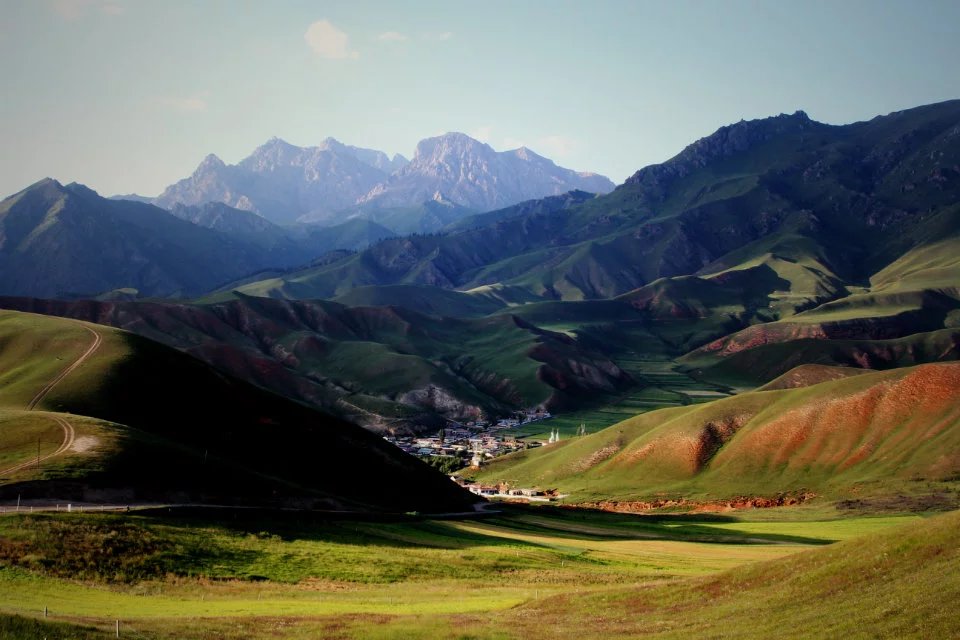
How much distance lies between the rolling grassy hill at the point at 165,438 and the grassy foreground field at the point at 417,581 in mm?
11310

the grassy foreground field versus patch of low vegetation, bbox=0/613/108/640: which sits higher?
patch of low vegetation, bbox=0/613/108/640

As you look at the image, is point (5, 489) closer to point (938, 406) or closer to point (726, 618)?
point (726, 618)

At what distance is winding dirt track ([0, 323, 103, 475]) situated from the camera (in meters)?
76.6

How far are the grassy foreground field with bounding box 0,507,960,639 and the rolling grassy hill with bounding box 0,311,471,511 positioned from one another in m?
11.3

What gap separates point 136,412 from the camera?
352 feet

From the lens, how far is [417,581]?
2435 inches

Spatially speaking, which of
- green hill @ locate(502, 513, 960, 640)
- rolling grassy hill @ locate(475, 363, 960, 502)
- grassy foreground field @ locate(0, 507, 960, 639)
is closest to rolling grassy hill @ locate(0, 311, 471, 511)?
grassy foreground field @ locate(0, 507, 960, 639)

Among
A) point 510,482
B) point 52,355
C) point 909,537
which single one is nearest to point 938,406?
point 510,482

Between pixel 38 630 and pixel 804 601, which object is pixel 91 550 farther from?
pixel 804 601

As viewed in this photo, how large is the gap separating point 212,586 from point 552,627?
2308 centimetres

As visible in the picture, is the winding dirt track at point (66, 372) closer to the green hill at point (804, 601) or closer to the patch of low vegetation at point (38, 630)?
the patch of low vegetation at point (38, 630)

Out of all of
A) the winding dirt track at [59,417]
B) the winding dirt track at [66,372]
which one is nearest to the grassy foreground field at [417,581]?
the winding dirt track at [59,417]

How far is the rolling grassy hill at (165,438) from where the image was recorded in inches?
3105

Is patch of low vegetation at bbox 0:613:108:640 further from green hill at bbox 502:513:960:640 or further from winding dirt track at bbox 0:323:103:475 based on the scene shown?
winding dirt track at bbox 0:323:103:475
